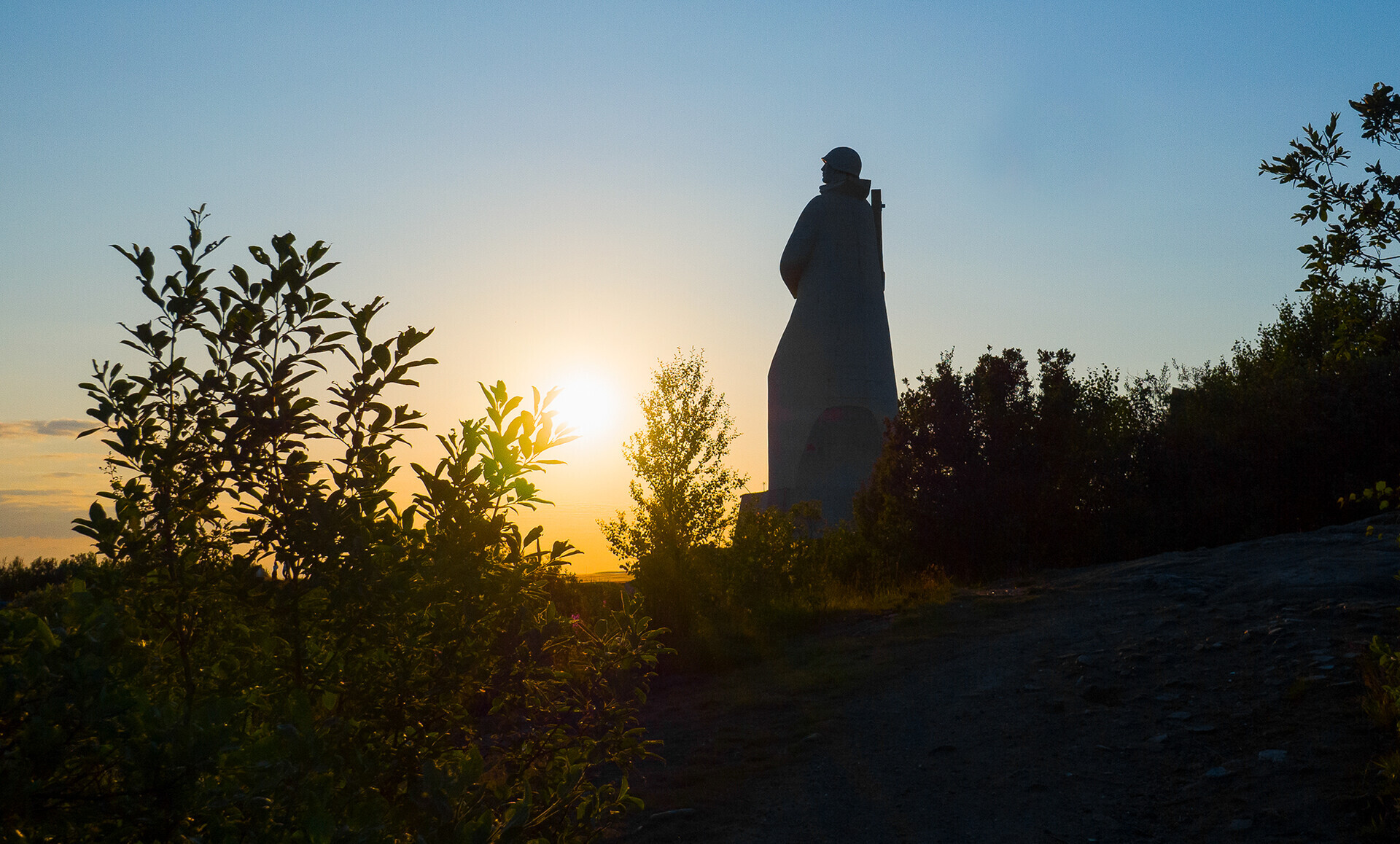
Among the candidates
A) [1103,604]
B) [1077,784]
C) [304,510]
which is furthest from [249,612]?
[1103,604]

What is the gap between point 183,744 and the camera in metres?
1.52

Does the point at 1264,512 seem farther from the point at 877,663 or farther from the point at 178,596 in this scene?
the point at 178,596

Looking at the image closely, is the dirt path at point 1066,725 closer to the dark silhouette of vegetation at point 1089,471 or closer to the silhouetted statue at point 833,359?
the dark silhouette of vegetation at point 1089,471

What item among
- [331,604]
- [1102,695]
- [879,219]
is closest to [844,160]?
[879,219]

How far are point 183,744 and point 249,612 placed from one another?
2.15ft

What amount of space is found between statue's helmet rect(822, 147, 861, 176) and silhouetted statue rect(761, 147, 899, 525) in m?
0.01

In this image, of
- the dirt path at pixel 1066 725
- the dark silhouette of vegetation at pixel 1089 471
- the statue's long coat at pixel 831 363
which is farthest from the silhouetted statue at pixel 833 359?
the dirt path at pixel 1066 725

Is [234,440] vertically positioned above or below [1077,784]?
above

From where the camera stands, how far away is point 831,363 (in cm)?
1662

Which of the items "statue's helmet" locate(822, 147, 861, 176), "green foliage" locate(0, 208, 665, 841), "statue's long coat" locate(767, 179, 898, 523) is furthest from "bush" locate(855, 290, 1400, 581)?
"green foliage" locate(0, 208, 665, 841)

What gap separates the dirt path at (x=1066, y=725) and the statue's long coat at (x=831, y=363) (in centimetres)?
825

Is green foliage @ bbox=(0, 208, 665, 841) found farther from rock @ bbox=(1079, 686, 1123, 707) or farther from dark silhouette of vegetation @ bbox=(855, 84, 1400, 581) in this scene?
dark silhouette of vegetation @ bbox=(855, 84, 1400, 581)

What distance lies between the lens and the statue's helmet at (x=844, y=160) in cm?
1719

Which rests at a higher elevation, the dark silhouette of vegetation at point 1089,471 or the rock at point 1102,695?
the dark silhouette of vegetation at point 1089,471
